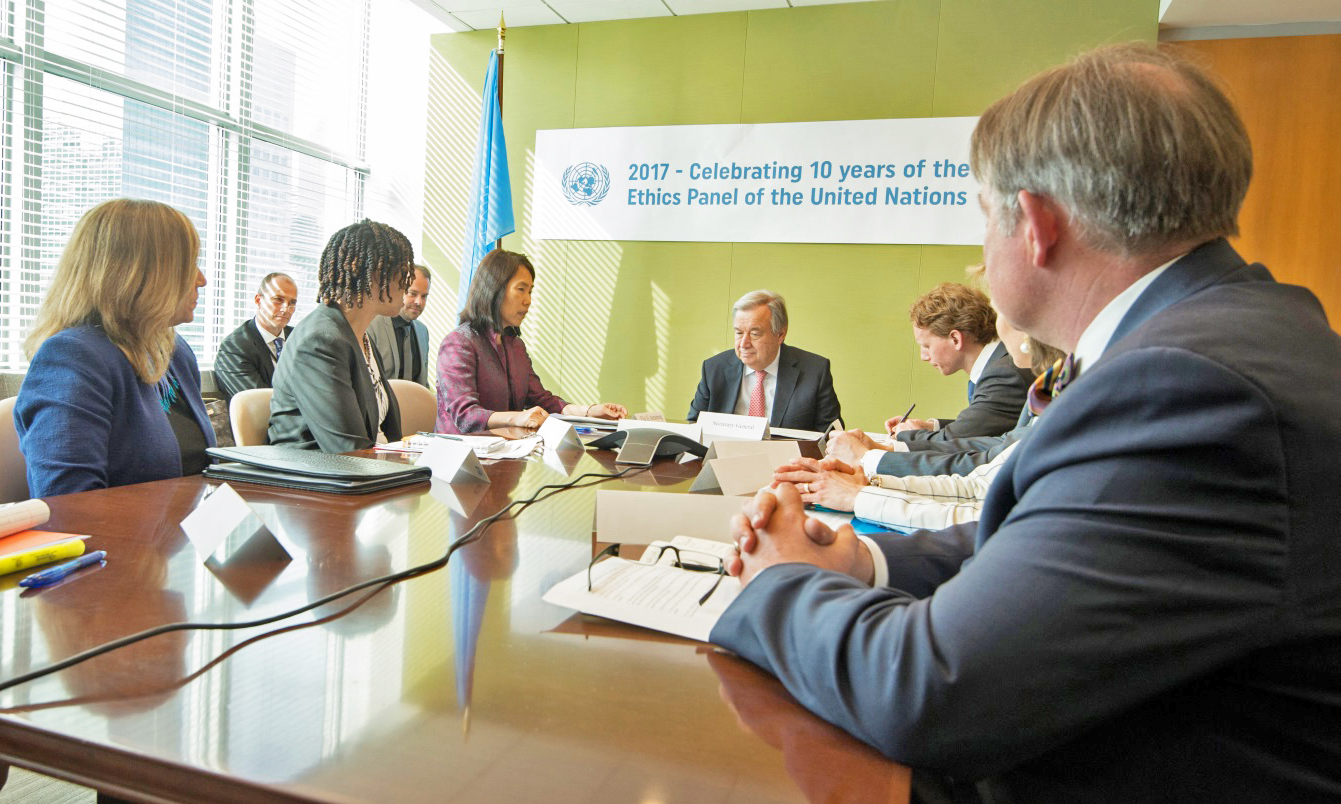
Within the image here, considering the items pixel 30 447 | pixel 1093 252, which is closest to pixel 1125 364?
pixel 1093 252

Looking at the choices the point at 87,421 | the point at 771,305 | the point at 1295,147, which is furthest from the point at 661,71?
the point at 87,421

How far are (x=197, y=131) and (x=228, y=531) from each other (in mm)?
4486

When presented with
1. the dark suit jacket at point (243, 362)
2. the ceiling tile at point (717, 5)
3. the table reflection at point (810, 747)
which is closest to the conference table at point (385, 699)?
the table reflection at point (810, 747)

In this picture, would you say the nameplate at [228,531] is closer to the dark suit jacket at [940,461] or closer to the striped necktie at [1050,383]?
the striped necktie at [1050,383]

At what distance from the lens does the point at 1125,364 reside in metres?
0.64

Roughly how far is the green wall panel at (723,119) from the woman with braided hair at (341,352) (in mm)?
3068

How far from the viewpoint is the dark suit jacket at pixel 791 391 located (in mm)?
3881

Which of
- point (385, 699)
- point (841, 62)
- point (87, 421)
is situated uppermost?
point (841, 62)

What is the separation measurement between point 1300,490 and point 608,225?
529 cm

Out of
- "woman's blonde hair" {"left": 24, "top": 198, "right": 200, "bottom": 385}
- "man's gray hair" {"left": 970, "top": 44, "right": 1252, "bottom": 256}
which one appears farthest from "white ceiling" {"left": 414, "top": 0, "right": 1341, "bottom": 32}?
"man's gray hair" {"left": 970, "top": 44, "right": 1252, "bottom": 256}

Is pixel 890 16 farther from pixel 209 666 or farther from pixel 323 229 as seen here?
pixel 209 666

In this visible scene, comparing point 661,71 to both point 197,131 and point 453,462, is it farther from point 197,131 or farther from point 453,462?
point 453,462

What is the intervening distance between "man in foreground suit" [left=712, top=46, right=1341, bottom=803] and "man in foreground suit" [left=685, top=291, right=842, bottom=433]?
3.04 m

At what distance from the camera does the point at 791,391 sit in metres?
3.90
